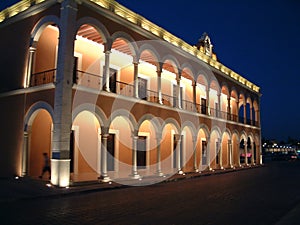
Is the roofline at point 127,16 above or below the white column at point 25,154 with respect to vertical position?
above

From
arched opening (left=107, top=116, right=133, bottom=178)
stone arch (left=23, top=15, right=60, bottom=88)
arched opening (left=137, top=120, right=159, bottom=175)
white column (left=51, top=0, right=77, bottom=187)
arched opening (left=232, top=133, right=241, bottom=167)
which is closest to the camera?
white column (left=51, top=0, right=77, bottom=187)

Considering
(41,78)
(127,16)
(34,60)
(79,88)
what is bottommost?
(79,88)

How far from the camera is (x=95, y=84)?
14.5 m

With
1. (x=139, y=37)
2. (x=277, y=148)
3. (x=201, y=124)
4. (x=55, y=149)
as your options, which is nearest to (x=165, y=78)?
(x=201, y=124)

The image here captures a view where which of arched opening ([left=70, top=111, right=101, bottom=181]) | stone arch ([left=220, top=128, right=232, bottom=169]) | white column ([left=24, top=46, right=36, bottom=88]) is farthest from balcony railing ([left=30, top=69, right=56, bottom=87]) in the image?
stone arch ([left=220, top=128, right=232, bottom=169])

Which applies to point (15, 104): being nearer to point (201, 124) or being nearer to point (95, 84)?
point (95, 84)

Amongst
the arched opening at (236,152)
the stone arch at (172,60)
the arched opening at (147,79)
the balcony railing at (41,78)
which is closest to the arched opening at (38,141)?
the balcony railing at (41,78)

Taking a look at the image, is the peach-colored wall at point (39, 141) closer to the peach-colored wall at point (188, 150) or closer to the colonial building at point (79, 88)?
the colonial building at point (79, 88)

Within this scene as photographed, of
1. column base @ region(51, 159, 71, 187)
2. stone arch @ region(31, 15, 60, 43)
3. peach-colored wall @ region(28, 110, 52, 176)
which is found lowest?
column base @ region(51, 159, 71, 187)

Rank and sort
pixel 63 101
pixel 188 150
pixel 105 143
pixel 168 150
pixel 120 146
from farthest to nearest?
pixel 188 150 < pixel 168 150 < pixel 120 146 < pixel 105 143 < pixel 63 101

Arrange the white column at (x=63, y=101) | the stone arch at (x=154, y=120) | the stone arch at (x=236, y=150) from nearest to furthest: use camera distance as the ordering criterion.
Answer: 1. the white column at (x=63, y=101)
2. the stone arch at (x=154, y=120)
3. the stone arch at (x=236, y=150)

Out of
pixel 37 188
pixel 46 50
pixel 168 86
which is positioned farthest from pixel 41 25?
pixel 168 86

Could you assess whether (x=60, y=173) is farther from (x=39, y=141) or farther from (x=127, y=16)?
(x=127, y=16)

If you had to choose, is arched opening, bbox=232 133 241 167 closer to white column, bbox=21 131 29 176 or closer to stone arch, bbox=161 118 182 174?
stone arch, bbox=161 118 182 174
